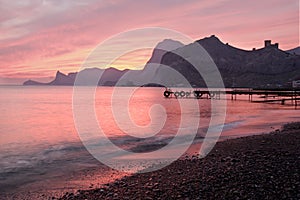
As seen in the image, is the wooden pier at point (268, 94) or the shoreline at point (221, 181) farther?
the wooden pier at point (268, 94)

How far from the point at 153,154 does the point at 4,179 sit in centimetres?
800

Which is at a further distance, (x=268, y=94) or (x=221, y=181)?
(x=268, y=94)

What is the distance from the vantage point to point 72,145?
2384 cm

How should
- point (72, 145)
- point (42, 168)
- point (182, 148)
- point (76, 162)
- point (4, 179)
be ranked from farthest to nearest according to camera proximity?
point (72, 145)
point (182, 148)
point (76, 162)
point (42, 168)
point (4, 179)

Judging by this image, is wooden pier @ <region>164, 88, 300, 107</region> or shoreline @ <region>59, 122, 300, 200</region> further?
wooden pier @ <region>164, 88, 300, 107</region>

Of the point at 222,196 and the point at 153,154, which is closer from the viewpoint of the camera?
the point at 222,196

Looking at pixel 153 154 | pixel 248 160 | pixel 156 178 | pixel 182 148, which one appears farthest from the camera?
pixel 182 148

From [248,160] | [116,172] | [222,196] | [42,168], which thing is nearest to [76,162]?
[42,168]

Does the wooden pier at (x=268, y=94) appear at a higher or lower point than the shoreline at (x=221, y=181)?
higher

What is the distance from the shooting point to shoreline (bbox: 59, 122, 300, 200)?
789cm

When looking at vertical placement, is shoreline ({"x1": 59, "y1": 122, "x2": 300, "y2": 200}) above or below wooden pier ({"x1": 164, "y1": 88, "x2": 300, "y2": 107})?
below

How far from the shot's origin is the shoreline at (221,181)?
25.9ft

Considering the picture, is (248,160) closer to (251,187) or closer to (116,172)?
(251,187)

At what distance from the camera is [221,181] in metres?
9.08
